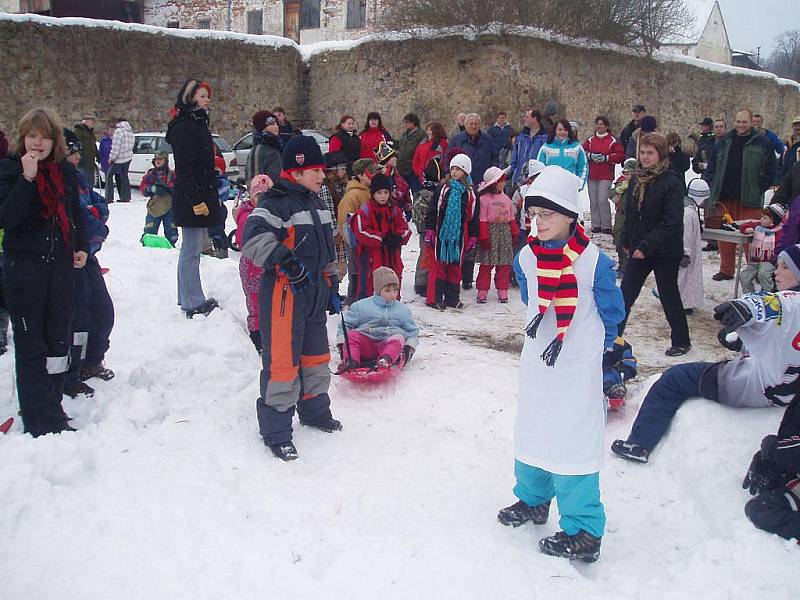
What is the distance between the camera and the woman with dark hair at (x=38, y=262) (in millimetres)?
3832

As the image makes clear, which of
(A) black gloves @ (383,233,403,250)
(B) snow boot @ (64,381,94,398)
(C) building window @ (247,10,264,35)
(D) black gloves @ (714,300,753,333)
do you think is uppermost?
(C) building window @ (247,10,264,35)

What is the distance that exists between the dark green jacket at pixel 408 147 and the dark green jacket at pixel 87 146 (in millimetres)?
7368

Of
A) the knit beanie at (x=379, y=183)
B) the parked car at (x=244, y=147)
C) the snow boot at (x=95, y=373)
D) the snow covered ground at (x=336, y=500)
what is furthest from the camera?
the parked car at (x=244, y=147)

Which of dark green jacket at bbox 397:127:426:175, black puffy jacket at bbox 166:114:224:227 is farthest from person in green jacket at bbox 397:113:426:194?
black puffy jacket at bbox 166:114:224:227

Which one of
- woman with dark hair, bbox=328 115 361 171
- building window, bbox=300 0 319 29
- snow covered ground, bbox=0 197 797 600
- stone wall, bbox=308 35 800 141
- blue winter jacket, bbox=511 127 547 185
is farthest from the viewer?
building window, bbox=300 0 319 29

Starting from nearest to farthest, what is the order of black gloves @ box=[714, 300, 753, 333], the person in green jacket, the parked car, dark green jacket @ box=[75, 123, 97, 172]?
black gloves @ box=[714, 300, 753, 333] → the person in green jacket → dark green jacket @ box=[75, 123, 97, 172] → the parked car

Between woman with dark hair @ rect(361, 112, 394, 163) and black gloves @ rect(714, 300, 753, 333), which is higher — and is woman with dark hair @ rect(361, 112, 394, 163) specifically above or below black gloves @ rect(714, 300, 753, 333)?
above

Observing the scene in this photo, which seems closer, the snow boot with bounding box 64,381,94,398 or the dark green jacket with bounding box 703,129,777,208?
the snow boot with bounding box 64,381,94,398

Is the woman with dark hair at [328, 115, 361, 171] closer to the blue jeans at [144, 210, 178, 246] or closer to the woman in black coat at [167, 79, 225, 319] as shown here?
the blue jeans at [144, 210, 178, 246]

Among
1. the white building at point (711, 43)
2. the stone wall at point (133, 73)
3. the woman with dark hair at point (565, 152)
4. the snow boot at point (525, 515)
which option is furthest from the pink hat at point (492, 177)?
the white building at point (711, 43)

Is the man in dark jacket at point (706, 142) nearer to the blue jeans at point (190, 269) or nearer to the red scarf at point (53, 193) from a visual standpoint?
the blue jeans at point (190, 269)

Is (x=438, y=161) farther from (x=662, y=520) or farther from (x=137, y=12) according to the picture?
(x=137, y=12)

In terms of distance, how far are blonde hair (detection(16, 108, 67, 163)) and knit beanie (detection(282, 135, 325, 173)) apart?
1.25 metres

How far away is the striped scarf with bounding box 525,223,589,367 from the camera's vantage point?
3.22 m
